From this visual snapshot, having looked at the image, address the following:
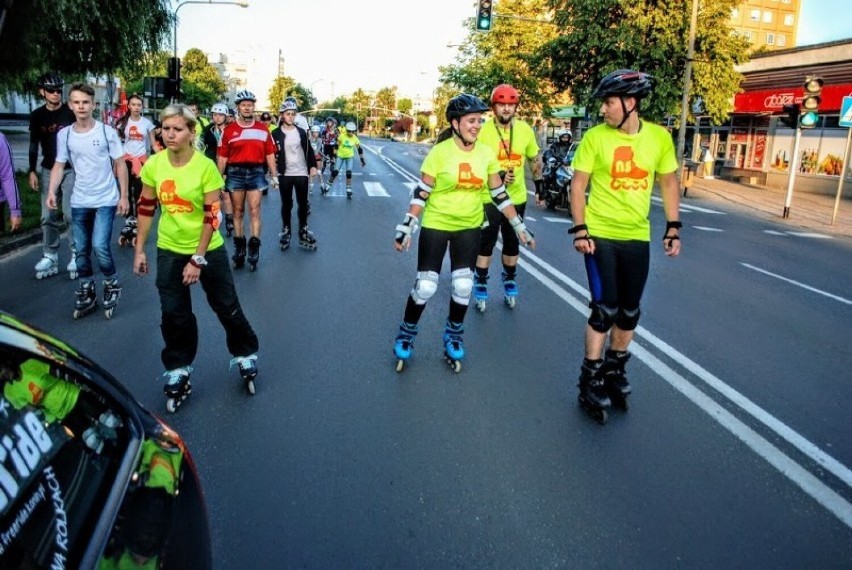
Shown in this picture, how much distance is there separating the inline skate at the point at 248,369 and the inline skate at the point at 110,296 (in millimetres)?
2305

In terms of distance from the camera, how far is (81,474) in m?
1.57

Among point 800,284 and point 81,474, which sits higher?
point 81,474

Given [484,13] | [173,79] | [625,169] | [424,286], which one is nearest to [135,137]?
[424,286]

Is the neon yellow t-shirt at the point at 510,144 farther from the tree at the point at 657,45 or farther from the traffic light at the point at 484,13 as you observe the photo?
the tree at the point at 657,45

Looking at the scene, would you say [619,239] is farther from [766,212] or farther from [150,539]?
[766,212]

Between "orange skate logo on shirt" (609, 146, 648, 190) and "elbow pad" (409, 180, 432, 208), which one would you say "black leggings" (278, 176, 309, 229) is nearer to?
"elbow pad" (409, 180, 432, 208)

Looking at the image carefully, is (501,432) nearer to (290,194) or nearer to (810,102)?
(290,194)

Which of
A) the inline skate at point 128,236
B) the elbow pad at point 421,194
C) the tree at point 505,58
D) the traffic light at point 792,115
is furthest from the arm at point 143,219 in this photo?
the tree at point 505,58

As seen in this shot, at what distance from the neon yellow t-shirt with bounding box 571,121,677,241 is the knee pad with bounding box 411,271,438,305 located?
1258mm

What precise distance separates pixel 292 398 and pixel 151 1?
12.1 meters

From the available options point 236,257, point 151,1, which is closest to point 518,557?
point 236,257

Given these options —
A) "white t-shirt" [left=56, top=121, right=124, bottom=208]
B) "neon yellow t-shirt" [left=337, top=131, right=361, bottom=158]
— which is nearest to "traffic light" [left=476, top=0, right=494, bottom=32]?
"neon yellow t-shirt" [left=337, top=131, right=361, bottom=158]

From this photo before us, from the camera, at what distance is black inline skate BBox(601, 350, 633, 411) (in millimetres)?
4652

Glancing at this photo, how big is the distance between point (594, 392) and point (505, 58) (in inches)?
1205
